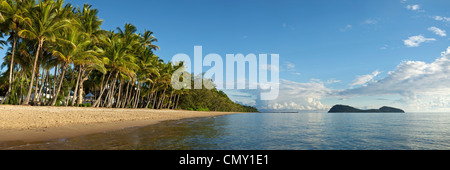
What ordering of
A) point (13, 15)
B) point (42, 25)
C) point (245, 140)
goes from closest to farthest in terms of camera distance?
point (245, 140) → point (13, 15) → point (42, 25)

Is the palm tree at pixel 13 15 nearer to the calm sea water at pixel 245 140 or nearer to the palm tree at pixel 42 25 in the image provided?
the palm tree at pixel 42 25

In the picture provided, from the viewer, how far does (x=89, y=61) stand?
938 inches

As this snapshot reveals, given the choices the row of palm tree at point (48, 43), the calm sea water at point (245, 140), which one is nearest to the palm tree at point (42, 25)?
the row of palm tree at point (48, 43)

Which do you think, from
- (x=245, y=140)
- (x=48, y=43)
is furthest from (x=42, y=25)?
(x=245, y=140)

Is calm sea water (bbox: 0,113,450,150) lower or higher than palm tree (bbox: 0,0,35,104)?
lower

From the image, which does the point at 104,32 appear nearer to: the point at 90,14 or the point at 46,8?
the point at 90,14

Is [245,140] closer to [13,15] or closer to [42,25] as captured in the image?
[42,25]

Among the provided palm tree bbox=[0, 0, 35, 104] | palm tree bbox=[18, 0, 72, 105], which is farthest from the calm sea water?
palm tree bbox=[0, 0, 35, 104]

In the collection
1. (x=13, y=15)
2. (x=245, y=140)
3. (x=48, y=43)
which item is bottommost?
(x=245, y=140)

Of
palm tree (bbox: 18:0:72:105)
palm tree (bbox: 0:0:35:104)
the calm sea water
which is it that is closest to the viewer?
the calm sea water

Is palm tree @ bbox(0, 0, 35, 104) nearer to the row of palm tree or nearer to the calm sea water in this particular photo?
the row of palm tree
